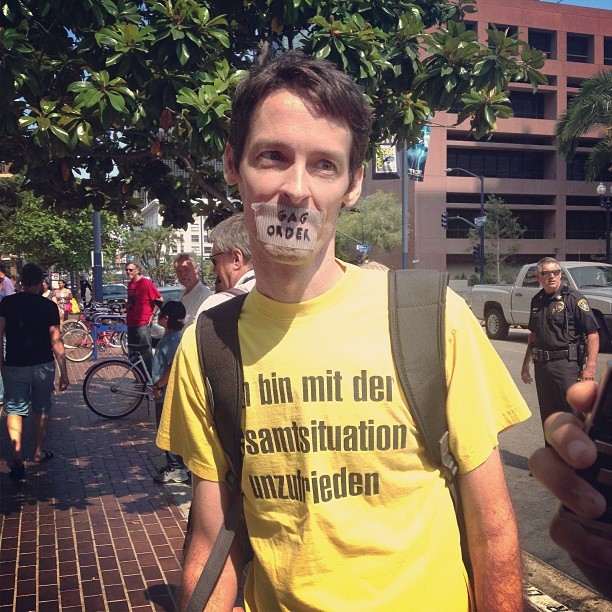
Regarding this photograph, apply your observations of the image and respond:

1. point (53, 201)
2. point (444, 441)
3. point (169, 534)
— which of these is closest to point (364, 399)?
point (444, 441)

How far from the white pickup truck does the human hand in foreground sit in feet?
45.5

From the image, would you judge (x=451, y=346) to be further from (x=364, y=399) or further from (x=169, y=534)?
(x=169, y=534)

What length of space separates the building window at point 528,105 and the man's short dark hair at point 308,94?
61.7 meters

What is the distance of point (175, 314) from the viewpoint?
6438mm

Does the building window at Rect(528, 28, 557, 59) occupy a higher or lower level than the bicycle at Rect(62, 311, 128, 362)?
higher

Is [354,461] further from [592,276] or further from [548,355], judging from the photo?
[592,276]

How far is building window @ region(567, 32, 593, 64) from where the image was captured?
5947 centimetres

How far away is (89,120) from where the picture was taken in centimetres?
431

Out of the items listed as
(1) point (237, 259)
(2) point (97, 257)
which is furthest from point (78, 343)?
(1) point (237, 259)

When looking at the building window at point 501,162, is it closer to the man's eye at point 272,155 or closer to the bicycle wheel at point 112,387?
the bicycle wheel at point 112,387

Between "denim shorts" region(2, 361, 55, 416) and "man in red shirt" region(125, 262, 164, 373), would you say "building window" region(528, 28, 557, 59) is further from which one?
"denim shorts" region(2, 361, 55, 416)

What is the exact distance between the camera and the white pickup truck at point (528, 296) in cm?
1498

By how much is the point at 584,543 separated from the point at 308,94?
42.7 inches

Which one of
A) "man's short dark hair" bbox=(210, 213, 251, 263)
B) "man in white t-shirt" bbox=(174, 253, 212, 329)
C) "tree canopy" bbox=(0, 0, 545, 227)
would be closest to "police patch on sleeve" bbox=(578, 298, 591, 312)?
"tree canopy" bbox=(0, 0, 545, 227)
